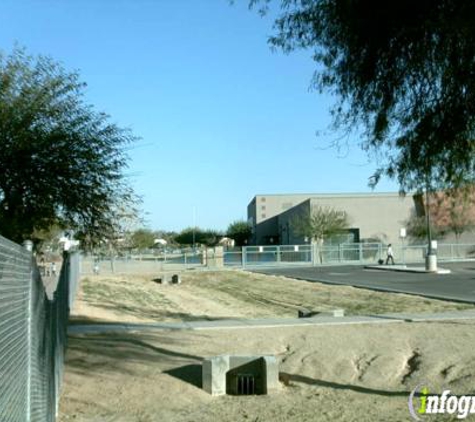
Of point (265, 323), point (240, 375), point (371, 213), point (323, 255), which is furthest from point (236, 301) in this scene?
point (371, 213)

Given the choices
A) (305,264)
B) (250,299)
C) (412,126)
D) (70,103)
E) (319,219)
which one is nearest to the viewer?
(412,126)

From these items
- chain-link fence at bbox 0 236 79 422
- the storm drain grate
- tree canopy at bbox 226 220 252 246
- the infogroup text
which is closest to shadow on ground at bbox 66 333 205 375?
the storm drain grate

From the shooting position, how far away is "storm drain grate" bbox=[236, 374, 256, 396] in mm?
9055

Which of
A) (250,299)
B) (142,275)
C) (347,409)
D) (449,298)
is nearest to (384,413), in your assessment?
(347,409)

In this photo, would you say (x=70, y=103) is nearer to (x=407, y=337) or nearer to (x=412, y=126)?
(x=412, y=126)

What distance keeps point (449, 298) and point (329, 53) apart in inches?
594

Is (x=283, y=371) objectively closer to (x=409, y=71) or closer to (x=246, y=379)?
(x=246, y=379)

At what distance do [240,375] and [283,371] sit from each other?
1.00m

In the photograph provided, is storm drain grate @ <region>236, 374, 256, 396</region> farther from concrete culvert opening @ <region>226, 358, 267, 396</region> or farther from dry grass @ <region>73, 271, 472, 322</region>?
dry grass @ <region>73, 271, 472, 322</region>

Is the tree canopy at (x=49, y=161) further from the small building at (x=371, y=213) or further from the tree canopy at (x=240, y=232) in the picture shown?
the tree canopy at (x=240, y=232)

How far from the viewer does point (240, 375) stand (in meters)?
9.11

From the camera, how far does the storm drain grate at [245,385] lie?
9.05 m

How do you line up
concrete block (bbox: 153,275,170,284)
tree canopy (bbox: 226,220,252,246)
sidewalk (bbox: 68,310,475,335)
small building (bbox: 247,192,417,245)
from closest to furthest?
sidewalk (bbox: 68,310,475,335)
concrete block (bbox: 153,275,170,284)
small building (bbox: 247,192,417,245)
tree canopy (bbox: 226,220,252,246)

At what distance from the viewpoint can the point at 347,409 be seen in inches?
305
